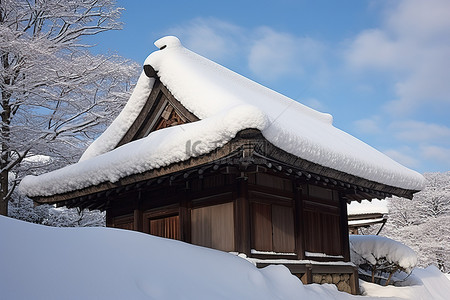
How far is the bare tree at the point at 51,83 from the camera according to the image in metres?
14.1

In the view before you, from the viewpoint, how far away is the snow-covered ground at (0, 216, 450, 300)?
384 centimetres

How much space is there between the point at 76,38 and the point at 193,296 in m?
15.2

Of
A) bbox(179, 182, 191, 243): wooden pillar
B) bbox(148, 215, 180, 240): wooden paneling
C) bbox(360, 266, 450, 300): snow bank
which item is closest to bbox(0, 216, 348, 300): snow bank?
bbox(179, 182, 191, 243): wooden pillar

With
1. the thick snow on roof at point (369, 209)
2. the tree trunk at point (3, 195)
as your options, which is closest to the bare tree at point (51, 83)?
the tree trunk at point (3, 195)

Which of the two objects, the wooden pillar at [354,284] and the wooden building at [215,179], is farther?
the wooden pillar at [354,284]

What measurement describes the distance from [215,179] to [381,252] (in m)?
5.25

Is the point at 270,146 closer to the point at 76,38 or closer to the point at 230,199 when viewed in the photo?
the point at 230,199

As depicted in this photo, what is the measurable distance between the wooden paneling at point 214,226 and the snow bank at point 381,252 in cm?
504

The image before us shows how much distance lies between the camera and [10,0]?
1522cm

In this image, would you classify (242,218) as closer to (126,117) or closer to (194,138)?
(194,138)

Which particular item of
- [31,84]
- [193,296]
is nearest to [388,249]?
[193,296]

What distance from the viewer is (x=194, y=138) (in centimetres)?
636

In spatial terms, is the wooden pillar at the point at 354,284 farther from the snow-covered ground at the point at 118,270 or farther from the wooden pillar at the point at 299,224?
the snow-covered ground at the point at 118,270

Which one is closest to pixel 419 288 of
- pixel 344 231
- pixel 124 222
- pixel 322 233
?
pixel 344 231
